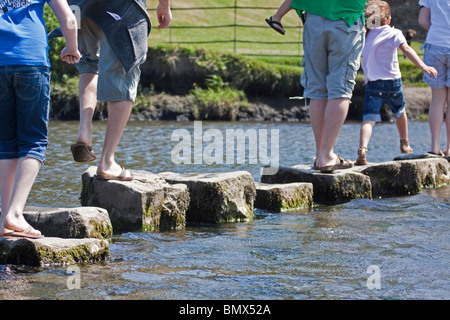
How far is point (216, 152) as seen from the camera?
950cm

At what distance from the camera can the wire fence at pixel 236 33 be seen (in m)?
23.0

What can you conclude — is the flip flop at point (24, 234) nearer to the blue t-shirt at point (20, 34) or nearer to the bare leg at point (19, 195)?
the bare leg at point (19, 195)

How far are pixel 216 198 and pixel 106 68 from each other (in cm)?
112

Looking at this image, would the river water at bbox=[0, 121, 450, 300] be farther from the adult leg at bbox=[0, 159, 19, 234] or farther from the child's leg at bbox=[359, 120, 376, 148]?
the child's leg at bbox=[359, 120, 376, 148]

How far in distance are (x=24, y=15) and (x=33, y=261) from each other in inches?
46.1

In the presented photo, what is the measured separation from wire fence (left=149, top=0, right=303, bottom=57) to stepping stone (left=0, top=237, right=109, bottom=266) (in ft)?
58.7

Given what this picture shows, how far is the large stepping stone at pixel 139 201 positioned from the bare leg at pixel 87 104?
29 cm

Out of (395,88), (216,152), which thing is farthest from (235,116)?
(395,88)

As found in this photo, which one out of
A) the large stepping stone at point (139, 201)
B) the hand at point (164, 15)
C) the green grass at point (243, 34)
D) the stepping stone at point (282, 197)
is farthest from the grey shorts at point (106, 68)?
the green grass at point (243, 34)

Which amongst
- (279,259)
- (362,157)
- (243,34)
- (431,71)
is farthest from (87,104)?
(243,34)

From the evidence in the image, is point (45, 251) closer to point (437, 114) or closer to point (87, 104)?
point (87, 104)

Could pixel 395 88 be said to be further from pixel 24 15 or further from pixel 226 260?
pixel 24 15

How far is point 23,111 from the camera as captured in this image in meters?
3.62

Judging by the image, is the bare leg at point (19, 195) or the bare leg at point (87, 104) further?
the bare leg at point (87, 104)
